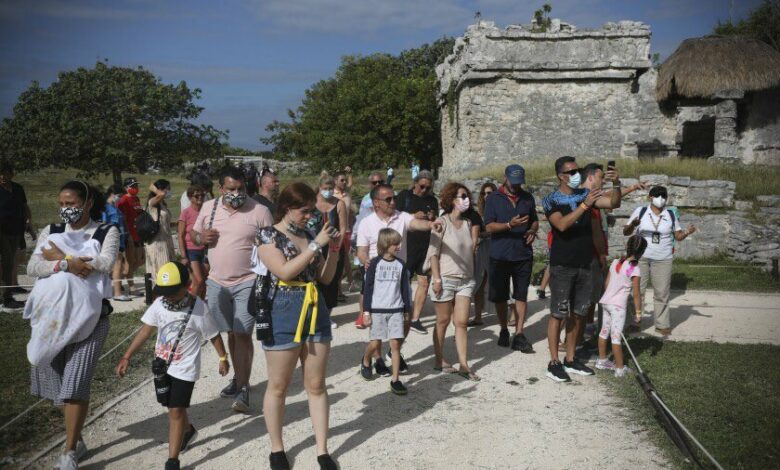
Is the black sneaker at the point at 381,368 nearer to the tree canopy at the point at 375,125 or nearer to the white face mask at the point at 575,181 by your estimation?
the white face mask at the point at 575,181

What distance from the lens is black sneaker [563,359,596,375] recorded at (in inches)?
257

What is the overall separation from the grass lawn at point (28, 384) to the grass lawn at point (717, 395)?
495 centimetres

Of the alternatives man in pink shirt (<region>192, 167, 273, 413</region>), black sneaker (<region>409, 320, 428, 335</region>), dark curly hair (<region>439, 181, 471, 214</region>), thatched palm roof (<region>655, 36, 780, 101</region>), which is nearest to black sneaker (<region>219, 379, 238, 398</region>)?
man in pink shirt (<region>192, 167, 273, 413</region>)

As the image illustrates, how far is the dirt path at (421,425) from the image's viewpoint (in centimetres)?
464

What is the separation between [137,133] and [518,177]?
60.0 feet

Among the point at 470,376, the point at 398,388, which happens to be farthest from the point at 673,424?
the point at 398,388

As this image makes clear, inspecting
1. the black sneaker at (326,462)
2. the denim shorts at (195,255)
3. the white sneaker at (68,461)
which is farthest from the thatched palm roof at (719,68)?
the white sneaker at (68,461)

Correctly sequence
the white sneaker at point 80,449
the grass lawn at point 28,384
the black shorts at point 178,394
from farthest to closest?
the grass lawn at point 28,384 → the white sneaker at point 80,449 → the black shorts at point 178,394

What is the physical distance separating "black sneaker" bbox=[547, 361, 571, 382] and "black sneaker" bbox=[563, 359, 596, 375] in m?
0.18

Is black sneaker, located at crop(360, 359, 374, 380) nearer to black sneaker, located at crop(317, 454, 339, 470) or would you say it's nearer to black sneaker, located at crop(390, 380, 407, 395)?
black sneaker, located at crop(390, 380, 407, 395)

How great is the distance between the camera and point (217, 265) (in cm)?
552

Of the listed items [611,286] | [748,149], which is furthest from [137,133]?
[748,149]

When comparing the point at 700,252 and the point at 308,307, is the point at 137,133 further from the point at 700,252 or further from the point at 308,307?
the point at 308,307

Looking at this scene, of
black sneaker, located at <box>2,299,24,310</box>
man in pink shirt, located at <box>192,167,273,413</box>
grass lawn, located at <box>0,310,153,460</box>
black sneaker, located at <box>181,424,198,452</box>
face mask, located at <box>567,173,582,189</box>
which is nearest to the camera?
black sneaker, located at <box>181,424,198,452</box>
